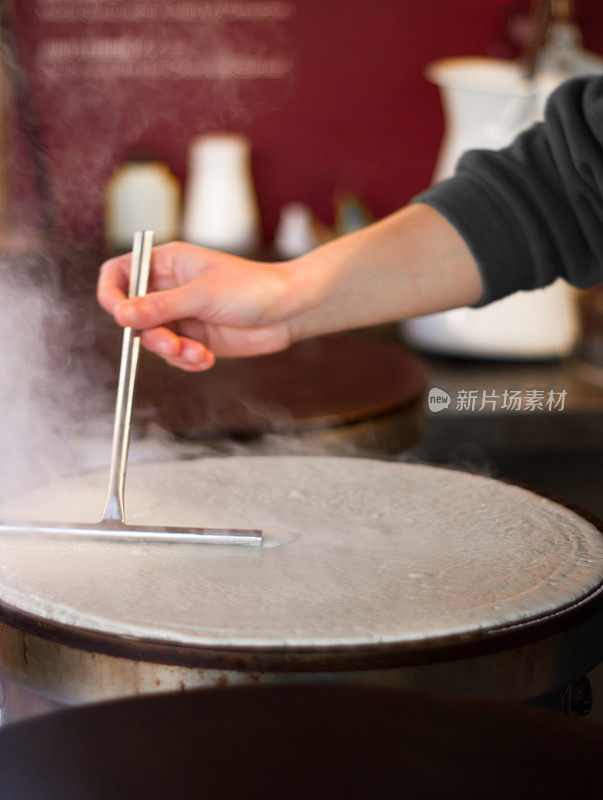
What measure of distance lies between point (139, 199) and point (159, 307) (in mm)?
2107

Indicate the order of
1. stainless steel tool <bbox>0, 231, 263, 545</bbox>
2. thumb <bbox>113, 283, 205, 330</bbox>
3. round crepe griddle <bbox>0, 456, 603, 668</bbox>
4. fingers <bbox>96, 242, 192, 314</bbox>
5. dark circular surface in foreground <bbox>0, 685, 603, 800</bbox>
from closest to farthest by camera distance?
dark circular surface in foreground <bbox>0, 685, 603, 800</bbox> < round crepe griddle <bbox>0, 456, 603, 668</bbox> < stainless steel tool <bbox>0, 231, 263, 545</bbox> < thumb <bbox>113, 283, 205, 330</bbox> < fingers <bbox>96, 242, 192, 314</bbox>

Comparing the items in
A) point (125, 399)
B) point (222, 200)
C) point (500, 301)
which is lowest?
point (500, 301)

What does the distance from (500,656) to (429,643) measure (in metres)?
0.06

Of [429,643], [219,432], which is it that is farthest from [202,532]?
[219,432]

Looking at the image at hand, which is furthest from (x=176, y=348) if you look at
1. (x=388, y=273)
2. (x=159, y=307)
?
(x=388, y=273)

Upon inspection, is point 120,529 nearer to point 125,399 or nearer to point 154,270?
point 125,399

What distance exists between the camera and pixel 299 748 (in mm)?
592

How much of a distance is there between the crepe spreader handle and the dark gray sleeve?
437 millimetres

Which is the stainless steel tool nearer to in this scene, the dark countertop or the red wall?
the dark countertop

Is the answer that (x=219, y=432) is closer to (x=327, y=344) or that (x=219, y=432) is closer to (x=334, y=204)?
(x=327, y=344)

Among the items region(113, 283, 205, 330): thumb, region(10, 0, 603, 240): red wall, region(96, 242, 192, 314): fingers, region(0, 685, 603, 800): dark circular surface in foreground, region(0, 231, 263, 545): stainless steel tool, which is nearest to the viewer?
region(0, 685, 603, 800): dark circular surface in foreground

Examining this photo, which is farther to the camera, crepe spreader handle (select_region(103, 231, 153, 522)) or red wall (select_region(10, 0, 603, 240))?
red wall (select_region(10, 0, 603, 240))

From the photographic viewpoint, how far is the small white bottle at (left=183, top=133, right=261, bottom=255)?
3189 mm

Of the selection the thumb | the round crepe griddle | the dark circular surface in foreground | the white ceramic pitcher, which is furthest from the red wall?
the dark circular surface in foreground
